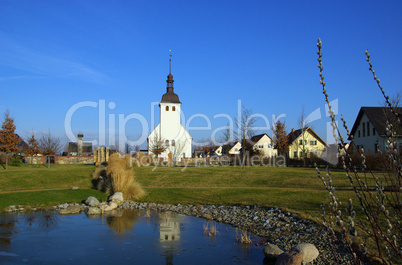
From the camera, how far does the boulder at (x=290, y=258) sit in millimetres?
8002

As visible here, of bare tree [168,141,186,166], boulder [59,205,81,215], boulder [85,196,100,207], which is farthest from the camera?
bare tree [168,141,186,166]

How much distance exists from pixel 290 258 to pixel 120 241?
5.46 m

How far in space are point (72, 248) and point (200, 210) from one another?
7.21m

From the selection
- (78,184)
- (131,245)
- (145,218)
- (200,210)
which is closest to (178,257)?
(131,245)

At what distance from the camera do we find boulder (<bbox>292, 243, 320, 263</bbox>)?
8.39 meters

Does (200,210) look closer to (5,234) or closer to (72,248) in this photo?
(72,248)

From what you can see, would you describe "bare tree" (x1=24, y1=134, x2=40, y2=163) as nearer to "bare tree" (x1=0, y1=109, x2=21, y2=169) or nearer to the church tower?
"bare tree" (x1=0, y1=109, x2=21, y2=169)

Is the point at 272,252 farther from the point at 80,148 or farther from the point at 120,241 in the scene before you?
the point at 80,148

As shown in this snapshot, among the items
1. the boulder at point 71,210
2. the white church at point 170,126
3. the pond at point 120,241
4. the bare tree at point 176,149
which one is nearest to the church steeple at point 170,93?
the white church at point 170,126

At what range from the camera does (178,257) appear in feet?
30.1

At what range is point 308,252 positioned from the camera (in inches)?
335

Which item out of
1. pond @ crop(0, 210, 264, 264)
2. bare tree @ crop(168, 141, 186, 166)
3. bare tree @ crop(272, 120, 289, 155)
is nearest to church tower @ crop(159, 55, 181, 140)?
bare tree @ crop(168, 141, 186, 166)

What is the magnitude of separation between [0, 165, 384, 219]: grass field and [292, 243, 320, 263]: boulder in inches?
147

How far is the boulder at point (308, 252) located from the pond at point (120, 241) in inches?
46.0
